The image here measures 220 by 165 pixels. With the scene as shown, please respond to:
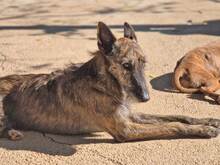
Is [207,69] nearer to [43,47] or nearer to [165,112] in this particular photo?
[165,112]

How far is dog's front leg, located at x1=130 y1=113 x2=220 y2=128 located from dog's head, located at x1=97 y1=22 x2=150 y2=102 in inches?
22.8

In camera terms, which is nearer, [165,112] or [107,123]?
[107,123]

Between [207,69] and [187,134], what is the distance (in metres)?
2.35

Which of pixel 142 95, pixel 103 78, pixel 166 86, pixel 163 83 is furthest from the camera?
pixel 163 83

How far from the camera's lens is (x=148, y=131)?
550 cm

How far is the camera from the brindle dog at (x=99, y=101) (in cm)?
527

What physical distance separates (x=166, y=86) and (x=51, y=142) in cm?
238

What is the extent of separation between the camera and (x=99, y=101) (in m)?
5.52

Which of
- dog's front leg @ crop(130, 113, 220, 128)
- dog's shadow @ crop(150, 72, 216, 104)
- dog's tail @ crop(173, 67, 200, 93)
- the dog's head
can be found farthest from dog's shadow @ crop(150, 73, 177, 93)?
the dog's head

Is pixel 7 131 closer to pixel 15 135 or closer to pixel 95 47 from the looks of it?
pixel 15 135

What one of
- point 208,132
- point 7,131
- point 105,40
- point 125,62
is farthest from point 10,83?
point 208,132

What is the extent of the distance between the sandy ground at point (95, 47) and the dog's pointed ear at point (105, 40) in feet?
3.36

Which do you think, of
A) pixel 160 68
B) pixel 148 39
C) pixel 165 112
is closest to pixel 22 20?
pixel 148 39

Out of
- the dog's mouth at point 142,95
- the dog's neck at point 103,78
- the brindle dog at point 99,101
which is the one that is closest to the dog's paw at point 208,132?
the brindle dog at point 99,101
